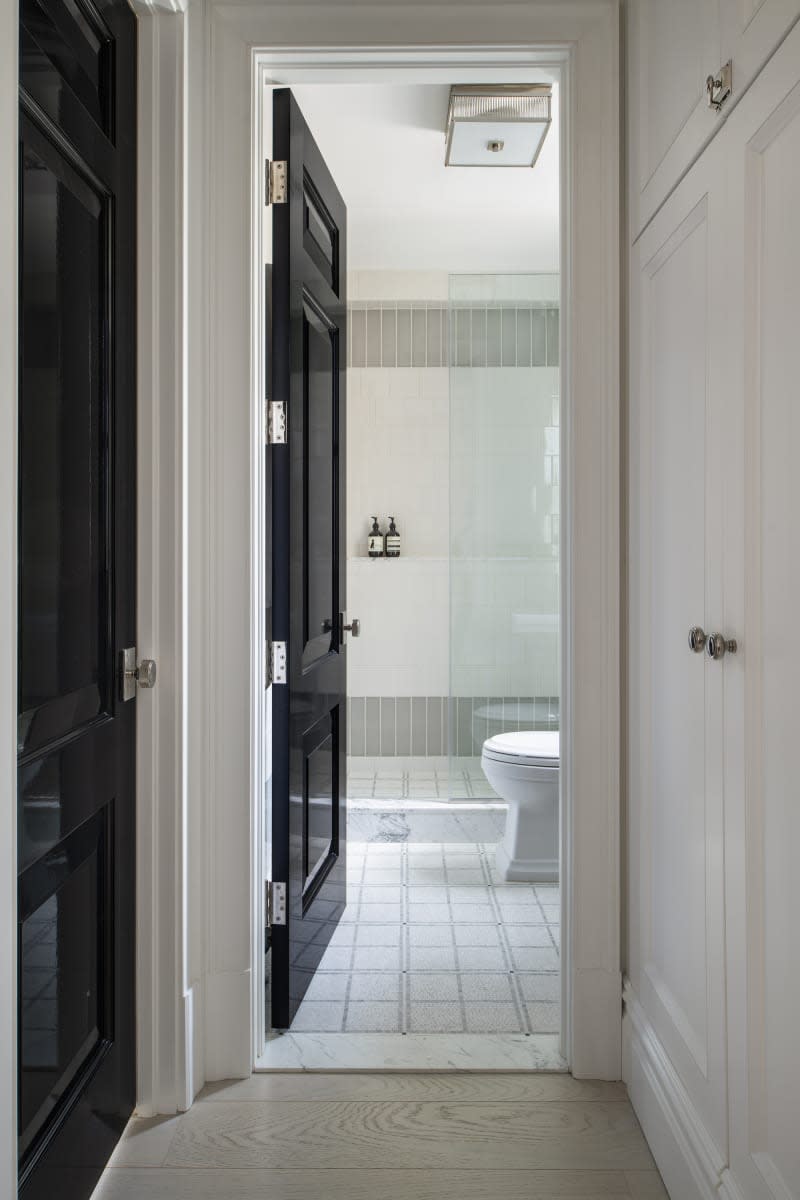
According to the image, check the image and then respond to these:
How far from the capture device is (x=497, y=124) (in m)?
2.91

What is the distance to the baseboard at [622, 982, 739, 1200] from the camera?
53.0 inches

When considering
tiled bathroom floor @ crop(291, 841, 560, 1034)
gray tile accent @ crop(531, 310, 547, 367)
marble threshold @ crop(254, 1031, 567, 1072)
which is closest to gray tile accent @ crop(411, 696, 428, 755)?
tiled bathroom floor @ crop(291, 841, 560, 1034)

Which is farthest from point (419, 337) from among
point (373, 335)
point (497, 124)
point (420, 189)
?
point (497, 124)

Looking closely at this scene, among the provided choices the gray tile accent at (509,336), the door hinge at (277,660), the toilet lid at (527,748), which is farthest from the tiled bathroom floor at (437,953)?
the gray tile accent at (509,336)

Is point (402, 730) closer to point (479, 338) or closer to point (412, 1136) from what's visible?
point (479, 338)

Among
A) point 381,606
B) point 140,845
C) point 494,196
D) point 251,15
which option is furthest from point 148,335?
point 381,606

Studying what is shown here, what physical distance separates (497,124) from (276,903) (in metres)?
2.51

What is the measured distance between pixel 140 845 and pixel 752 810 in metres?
1.12

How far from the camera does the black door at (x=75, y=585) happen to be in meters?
1.23

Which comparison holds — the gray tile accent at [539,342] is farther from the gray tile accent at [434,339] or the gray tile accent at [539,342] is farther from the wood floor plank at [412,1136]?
the wood floor plank at [412,1136]

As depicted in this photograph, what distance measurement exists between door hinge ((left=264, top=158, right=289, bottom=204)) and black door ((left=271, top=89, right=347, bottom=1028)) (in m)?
0.02

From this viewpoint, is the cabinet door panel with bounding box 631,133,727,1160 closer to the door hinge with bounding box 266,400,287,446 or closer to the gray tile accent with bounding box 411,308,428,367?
the door hinge with bounding box 266,400,287,446

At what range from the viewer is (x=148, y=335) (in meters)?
1.70

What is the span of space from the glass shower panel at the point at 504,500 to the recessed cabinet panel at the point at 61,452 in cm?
218
